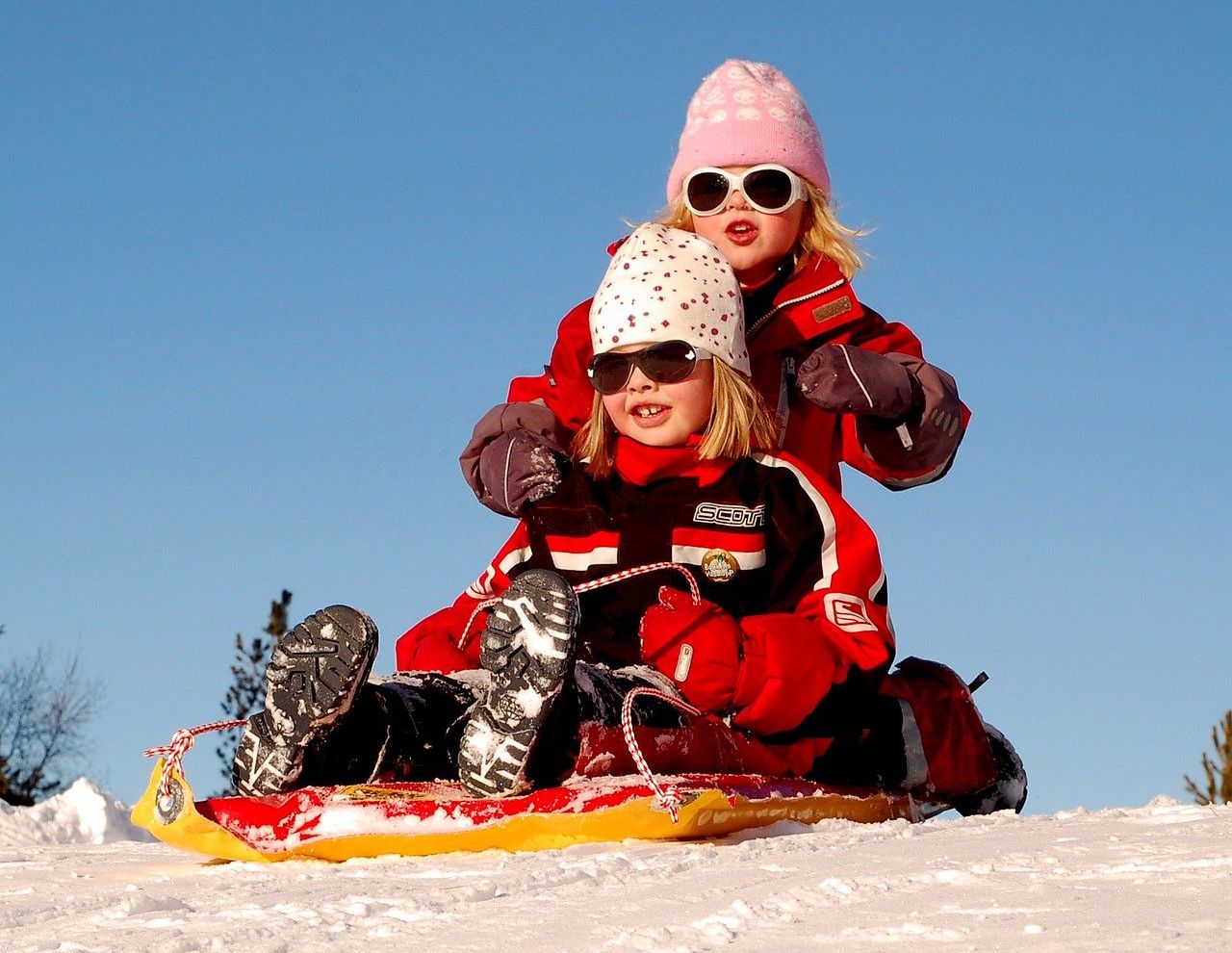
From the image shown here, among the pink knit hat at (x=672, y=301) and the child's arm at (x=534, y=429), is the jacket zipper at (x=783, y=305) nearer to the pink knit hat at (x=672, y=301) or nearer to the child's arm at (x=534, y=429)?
the pink knit hat at (x=672, y=301)

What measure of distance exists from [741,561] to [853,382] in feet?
1.90

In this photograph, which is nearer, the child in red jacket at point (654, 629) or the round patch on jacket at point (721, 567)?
the child in red jacket at point (654, 629)

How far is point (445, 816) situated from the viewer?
10.6ft

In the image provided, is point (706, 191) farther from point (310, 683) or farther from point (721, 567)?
point (310, 683)

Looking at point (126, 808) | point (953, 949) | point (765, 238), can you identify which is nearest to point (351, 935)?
point (953, 949)

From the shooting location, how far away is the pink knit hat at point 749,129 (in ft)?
16.0

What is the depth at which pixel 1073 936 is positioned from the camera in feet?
6.42

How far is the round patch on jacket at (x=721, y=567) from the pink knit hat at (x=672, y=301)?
20.6 inches

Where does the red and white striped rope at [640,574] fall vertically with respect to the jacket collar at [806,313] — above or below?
below

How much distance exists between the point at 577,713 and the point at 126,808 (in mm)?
2674

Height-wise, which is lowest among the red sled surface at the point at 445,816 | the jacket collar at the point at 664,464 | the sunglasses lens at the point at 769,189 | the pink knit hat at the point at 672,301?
the red sled surface at the point at 445,816

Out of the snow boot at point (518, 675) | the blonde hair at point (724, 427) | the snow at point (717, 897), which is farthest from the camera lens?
the blonde hair at point (724, 427)

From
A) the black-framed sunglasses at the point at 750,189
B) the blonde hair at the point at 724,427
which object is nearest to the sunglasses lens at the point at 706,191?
the black-framed sunglasses at the point at 750,189

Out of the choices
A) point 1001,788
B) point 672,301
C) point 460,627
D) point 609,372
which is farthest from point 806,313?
point 1001,788
